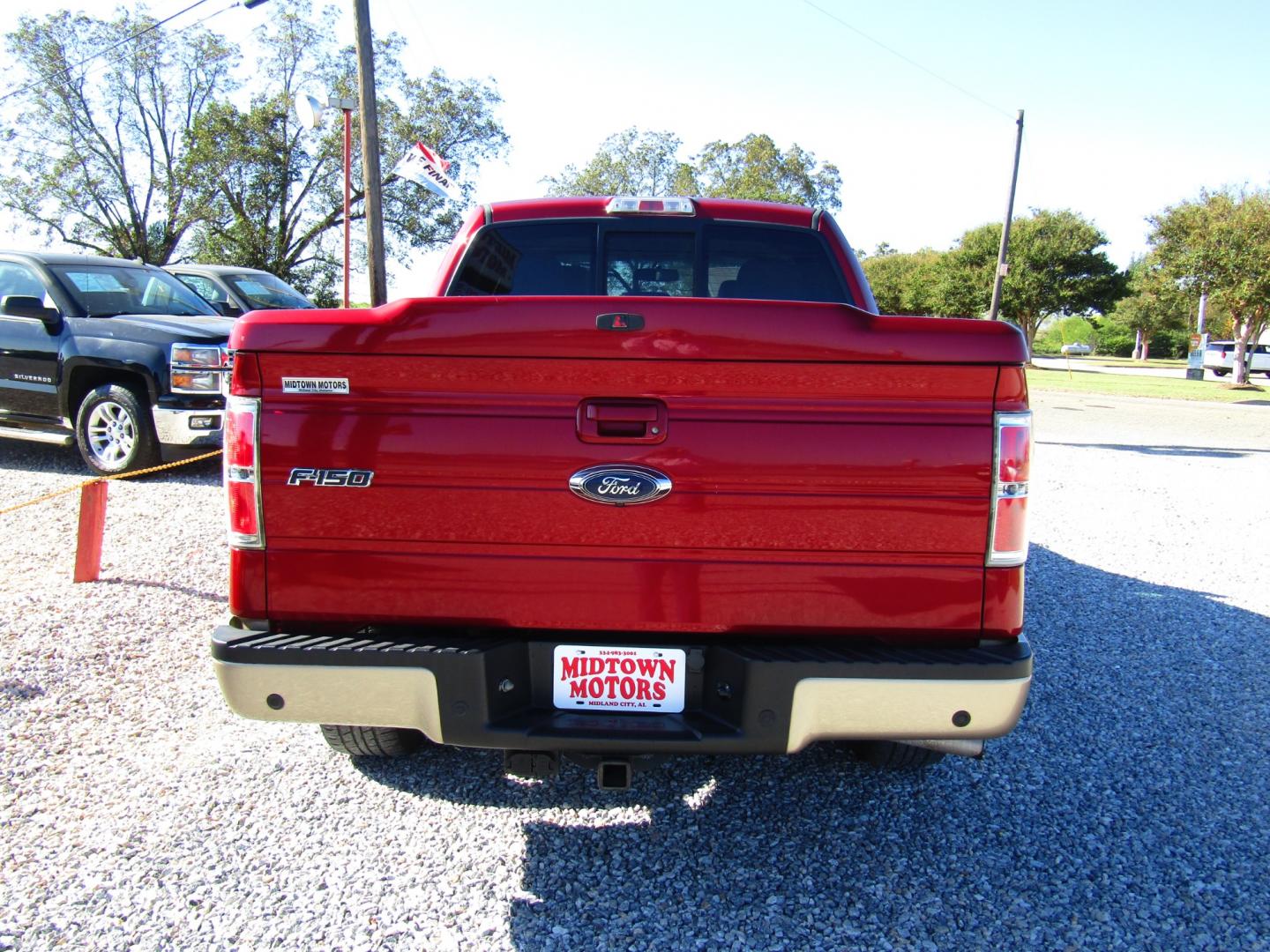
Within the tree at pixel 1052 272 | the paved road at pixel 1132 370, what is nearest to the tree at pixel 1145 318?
the tree at pixel 1052 272

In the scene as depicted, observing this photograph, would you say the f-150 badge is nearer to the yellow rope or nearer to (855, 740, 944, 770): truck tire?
(855, 740, 944, 770): truck tire

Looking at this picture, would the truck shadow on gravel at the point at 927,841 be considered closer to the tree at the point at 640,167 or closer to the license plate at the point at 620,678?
the license plate at the point at 620,678

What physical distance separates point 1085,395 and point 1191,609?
19.2 meters

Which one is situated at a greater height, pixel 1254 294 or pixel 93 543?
pixel 1254 294

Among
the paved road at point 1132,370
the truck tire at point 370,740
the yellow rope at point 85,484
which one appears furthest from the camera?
the paved road at point 1132,370

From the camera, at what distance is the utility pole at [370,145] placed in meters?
12.2

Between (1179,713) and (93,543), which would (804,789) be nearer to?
(1179,713)

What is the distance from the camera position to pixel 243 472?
2.15 metres

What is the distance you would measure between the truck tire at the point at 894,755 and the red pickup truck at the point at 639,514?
79 centimetres

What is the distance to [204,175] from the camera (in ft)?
92.5

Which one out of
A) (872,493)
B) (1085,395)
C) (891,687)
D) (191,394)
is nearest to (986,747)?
(891,687)

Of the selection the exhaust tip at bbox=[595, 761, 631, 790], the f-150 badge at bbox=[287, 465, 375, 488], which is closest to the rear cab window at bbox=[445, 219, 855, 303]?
the f-150 badge at bbox=[287, 465, 375, 488]

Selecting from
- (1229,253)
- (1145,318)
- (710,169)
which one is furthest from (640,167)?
(1145,318)

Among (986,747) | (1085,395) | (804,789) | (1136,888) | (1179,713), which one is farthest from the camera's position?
(1085,395)
